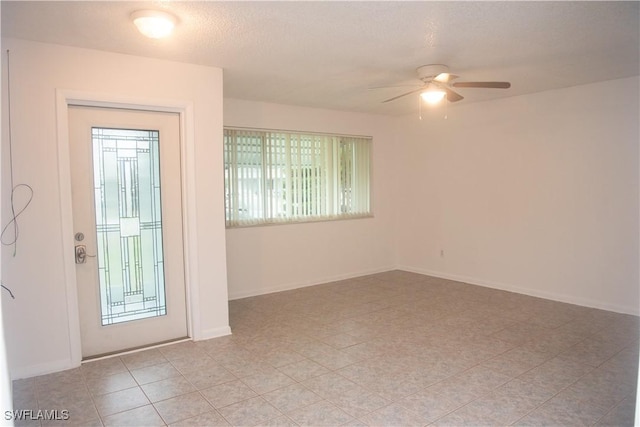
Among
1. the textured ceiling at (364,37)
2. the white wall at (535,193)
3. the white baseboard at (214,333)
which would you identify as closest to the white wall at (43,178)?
the textured ceiling at (364,37)

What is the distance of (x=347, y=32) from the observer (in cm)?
308

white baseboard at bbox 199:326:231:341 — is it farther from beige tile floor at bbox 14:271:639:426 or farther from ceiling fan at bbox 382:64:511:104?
ceiling fan at bbox 382:64:511:104

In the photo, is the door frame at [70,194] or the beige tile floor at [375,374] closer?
the beige tile floor at [375,374]

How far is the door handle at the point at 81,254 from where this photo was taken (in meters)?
3.49

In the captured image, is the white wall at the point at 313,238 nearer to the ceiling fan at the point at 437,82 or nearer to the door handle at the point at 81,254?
the door handle at the point at 81,254

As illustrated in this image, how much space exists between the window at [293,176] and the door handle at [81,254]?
6.61ft

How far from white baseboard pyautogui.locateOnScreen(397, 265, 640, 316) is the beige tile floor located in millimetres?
134

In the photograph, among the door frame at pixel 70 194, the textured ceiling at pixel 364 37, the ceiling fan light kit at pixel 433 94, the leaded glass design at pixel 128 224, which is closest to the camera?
A: the textured ceiling at pixel 364 37

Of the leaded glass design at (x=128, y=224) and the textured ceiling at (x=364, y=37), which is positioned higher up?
the textured ceiling at (x=364, y=37)

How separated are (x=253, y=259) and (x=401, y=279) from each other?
2239mm

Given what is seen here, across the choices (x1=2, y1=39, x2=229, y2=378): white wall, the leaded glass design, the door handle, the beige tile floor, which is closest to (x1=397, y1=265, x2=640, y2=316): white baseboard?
the beige tile floor

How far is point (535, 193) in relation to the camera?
17.4 ft

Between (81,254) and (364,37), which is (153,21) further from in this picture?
(81,254)

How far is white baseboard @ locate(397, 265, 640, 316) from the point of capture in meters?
4.64
